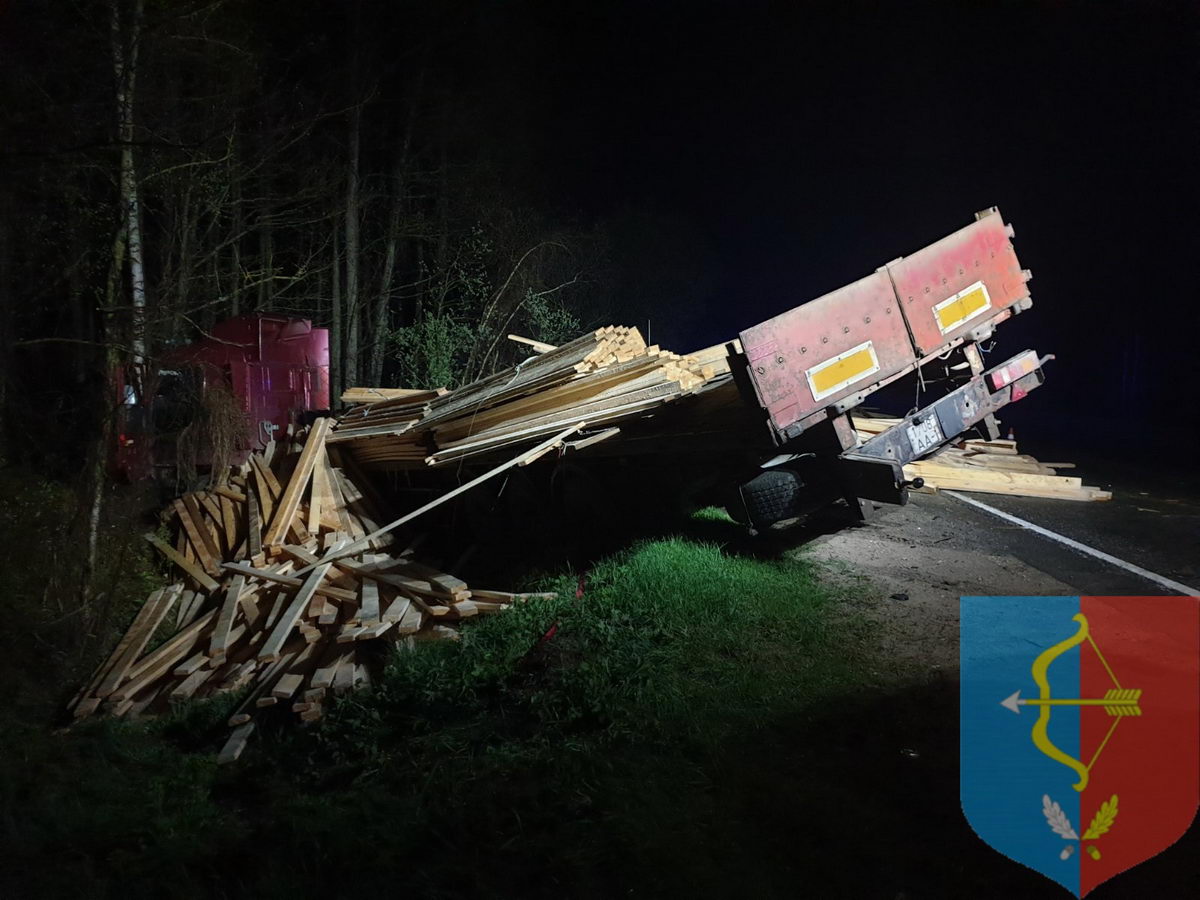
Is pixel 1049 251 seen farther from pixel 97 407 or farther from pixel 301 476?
pixel 97 407

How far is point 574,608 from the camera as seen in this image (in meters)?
5.82

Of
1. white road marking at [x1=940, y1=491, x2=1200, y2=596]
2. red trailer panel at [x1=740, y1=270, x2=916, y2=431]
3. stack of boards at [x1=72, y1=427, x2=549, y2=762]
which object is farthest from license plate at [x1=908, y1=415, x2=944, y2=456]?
stack of boards at [x1=72, y1=427, x2=549, y2=762]

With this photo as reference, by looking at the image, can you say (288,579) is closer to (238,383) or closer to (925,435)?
(238,383)

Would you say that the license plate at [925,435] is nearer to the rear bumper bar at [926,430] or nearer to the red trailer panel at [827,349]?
the rear bumper bar at [926,430]

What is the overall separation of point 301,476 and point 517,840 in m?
6.49

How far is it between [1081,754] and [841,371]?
10.7ft

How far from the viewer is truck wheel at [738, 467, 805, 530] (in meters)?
6.17

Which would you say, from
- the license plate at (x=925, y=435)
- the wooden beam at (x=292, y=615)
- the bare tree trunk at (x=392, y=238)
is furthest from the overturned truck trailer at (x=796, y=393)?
the bare tree trunk at (x=392, y=238)

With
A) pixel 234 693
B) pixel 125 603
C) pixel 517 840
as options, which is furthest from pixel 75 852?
pixel 125 603

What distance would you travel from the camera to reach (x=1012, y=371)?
6.11 m

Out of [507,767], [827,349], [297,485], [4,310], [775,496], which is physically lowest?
[507,767]

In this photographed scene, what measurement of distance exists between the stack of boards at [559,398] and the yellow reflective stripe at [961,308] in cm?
178

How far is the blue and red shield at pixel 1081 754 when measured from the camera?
2.62m

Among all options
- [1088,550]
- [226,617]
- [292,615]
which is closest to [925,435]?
[1088,550]
